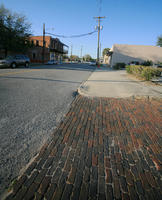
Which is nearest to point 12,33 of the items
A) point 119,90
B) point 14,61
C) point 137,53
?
point 14,61

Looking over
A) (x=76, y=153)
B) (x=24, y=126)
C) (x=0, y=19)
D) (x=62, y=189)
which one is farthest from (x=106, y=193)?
(x=0, y=19)

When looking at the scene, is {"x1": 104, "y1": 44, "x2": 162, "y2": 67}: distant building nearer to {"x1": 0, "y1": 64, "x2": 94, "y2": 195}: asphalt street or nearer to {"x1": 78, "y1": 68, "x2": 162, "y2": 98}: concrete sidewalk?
{"x1": 78, "y1": 68, "x2": 162, "y2": 98}: concrete sidewalk

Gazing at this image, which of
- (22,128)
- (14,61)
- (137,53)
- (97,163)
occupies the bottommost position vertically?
(97,163)

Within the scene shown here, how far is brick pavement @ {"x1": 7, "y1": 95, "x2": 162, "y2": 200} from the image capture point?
167 cm

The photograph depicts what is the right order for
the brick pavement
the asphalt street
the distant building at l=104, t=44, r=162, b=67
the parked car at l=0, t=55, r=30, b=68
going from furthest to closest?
the distant building at l=104, t=44, r=162, b=67, the parked car at l=0, t=55, r=30, b=68, the asphalt street, the brick pavement

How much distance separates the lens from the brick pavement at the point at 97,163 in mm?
1674

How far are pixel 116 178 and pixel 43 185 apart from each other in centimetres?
104

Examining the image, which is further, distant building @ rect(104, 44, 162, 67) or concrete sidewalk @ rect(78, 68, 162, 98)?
distant building @ rect(104, 44, 162, 67)

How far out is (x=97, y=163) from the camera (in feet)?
7.04

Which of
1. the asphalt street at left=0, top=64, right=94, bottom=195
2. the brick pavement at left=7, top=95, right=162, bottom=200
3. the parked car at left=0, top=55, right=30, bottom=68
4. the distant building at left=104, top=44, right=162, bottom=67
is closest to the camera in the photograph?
the brick pavement at left=7, top=95, right=162, bottom=200

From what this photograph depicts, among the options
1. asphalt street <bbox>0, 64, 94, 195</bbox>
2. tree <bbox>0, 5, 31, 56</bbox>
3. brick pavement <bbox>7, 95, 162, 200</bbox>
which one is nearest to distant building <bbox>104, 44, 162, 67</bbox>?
tree <bbox>0, 5, 31, 56</bbox>

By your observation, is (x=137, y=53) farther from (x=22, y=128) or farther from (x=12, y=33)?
(x=22, y=128)

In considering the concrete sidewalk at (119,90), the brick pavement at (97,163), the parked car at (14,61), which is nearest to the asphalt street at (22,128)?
the brick pavement at (97,163)

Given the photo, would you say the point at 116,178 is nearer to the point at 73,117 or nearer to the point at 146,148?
the point at 146,148
